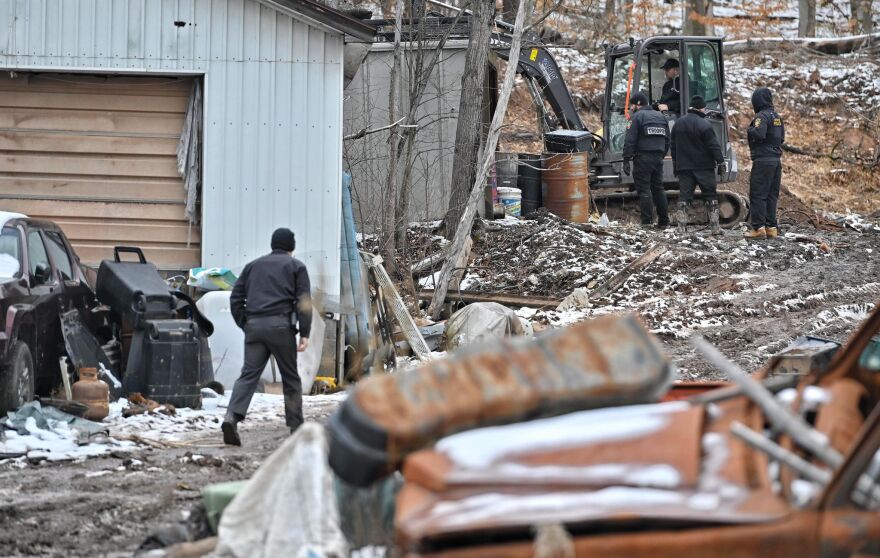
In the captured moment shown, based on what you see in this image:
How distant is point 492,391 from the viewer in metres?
4.29

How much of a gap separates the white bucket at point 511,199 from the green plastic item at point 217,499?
1503 cm

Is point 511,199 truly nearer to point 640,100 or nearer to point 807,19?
point 640,100

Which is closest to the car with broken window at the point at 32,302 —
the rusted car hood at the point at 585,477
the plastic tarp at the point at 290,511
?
the plastic tarp at the point at 290,511

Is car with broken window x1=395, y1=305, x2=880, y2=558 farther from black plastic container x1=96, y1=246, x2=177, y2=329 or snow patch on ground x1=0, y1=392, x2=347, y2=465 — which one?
black plastic container x1=96, y1=246, x2=177, y2=329

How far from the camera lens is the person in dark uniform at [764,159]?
19.0 meters

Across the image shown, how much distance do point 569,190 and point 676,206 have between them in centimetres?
218

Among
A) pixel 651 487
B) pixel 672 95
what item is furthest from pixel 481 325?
pixel 651 487

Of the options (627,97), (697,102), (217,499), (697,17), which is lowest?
(217,499)

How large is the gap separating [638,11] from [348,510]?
3153cm

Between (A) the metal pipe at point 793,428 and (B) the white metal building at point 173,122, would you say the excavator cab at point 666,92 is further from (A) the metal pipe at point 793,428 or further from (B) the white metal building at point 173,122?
(A) the metal pipe at point 793,428

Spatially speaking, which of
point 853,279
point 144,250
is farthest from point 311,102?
point 853,279

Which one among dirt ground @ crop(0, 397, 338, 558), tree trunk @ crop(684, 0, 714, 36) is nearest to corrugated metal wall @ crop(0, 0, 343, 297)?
dirt ground @ crop(0, 397, 338, 558)

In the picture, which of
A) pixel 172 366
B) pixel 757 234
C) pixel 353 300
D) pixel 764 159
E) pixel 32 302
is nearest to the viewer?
pixel 32 302

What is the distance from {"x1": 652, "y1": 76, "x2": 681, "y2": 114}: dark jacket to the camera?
21406mm
